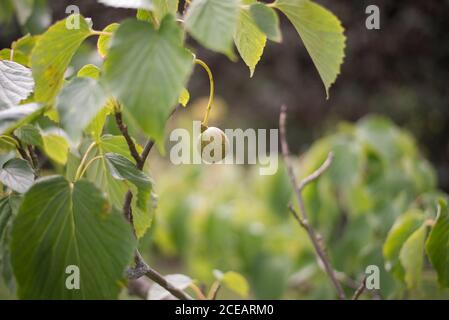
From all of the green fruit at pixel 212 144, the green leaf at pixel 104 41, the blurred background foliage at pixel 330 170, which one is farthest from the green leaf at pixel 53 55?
the blurred background foliage at pixel 330 170

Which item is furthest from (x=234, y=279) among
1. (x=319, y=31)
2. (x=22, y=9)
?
(x=22, y=9)

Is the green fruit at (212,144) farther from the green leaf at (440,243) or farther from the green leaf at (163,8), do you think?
the green leaf at (440,243)

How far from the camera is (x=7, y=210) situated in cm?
42

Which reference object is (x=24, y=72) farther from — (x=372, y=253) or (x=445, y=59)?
(x=445, y=59)

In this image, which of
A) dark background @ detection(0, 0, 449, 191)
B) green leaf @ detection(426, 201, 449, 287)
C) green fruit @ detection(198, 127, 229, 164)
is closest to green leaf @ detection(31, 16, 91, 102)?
green fruit @ detection(198, 127, 229, 164)

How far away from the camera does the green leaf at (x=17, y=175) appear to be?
0.38 m

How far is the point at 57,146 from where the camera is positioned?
1.68 feet

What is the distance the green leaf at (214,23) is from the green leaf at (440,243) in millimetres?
331

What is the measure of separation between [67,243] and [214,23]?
0.57ft

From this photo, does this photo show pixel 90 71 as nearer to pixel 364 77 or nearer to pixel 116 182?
pixel 116 182

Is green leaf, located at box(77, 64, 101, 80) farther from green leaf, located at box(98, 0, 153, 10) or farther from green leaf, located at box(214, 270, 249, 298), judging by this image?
green leaf, located at box(214, 270, 249, 298)

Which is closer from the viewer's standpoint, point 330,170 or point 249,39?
point 249,39
